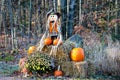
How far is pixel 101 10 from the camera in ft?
56.4

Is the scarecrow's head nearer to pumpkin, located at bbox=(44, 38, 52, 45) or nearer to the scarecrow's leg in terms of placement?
pumpkin, located at bbox=(44, 38, 52, 45)

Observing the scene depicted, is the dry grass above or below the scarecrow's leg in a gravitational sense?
below

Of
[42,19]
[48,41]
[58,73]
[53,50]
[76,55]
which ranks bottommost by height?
[58,73]

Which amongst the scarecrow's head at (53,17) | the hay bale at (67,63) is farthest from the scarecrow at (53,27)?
the hay bale at (67,63)

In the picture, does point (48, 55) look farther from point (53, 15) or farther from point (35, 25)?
point (35, 25)

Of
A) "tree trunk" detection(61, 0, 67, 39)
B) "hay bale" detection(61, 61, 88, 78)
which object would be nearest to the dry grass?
"hay bale" detection(61, 61, 88, 78)

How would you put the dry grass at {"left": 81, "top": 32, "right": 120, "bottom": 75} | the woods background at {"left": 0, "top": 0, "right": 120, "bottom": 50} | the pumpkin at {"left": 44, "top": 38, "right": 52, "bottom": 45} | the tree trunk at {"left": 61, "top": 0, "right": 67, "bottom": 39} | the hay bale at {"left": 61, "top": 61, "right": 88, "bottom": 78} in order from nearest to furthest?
the hay bale at {"left": 61, "top": 61, "right": 88, "bottom": 78}
the dry grass at {"left": 81, "top": 32, "right": 120, "bottom": 75}
the pumpkin at {"left": 44, "top": 38, "right": 52, "bottom": 45}
the tree trunk at {"left": 61, "top": 0, "right": 67, "bottom": 39}
the woods background at {"left": 0, "top": 0, "right": 120, "bottom": 50}

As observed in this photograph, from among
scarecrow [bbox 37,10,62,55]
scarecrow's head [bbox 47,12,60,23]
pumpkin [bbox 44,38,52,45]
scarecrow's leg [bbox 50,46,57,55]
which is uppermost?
scarecrow's head [bbox 47,12,60,23]

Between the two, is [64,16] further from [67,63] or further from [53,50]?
[67,63]

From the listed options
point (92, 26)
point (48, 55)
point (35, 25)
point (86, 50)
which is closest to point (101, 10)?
point (92, 26)

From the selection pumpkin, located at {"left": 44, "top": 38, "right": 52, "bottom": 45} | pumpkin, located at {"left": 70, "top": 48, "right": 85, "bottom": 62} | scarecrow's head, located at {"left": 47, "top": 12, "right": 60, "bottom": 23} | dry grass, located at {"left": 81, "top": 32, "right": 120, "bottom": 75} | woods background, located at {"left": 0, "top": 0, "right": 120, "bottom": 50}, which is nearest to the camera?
pumpkin, located at {"left": 70, "top": 48, "right": 85, "bottom": 62}

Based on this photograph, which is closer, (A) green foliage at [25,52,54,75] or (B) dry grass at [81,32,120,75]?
(A) green foliage at [25,52,54,75]

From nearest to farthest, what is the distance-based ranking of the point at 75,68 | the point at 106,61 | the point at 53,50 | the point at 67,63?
the point at 75,68, the point at 67,63, the point at 53,50, the point at 106,61

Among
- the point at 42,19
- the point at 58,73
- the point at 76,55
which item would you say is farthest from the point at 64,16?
the point at 58,73
